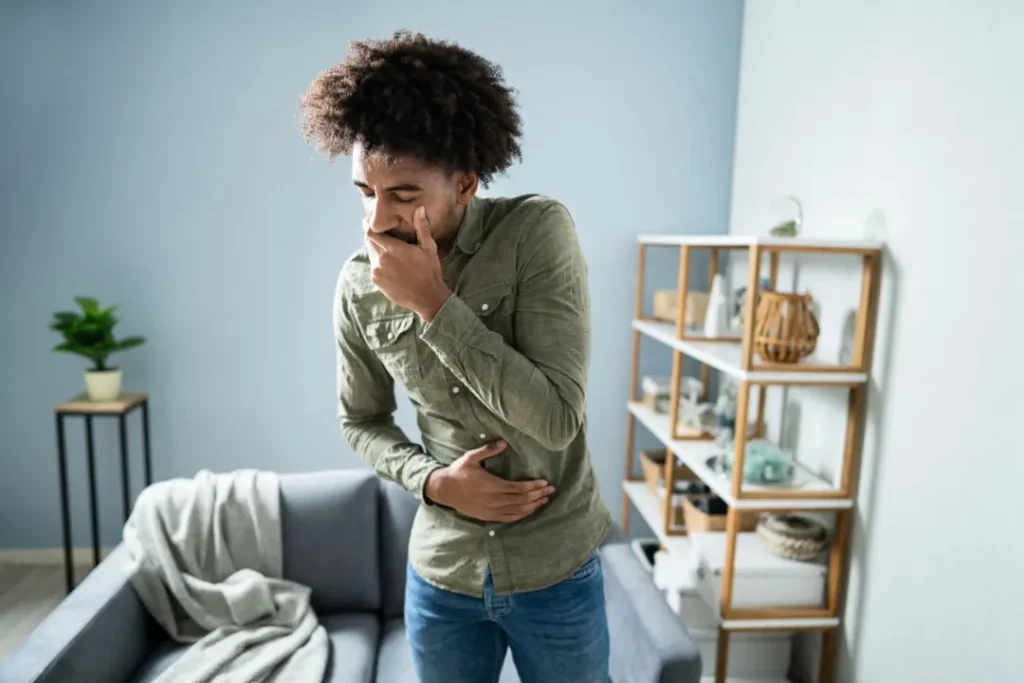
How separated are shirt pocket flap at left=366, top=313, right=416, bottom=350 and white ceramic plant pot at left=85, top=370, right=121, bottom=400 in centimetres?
191

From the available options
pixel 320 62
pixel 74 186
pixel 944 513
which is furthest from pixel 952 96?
pixel 74 186

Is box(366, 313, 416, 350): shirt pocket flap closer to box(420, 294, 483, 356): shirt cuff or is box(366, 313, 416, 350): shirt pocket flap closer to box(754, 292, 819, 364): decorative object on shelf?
box(420, 294, 483, 356): shirt cuff

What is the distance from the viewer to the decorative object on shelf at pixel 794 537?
74.6 inches

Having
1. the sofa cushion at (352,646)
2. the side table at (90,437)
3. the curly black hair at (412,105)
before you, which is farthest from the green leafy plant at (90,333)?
the curly black hair at (412,105)

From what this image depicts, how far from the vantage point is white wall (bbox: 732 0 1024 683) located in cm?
136

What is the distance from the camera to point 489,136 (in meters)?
0.83

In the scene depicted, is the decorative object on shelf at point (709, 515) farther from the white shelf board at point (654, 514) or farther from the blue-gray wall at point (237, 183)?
the blue-gray wall at point (237, 183)

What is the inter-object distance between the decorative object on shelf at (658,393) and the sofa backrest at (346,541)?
103 centimetres

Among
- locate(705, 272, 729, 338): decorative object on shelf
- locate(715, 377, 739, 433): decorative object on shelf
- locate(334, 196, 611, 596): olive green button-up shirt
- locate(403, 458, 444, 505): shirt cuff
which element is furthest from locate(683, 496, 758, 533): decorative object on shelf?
locate(403, 458, 444, 505): shirt cuff

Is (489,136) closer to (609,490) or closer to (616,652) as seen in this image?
(616,652)

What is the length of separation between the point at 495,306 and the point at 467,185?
0.15 m

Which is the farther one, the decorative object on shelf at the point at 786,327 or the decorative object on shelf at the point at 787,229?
the decorative object on shelf at the point at 787,229

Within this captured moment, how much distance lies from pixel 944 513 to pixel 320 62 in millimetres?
2401

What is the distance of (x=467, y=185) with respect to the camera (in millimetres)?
862
